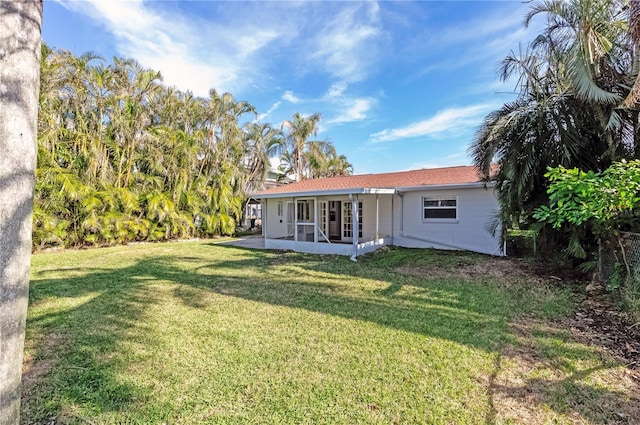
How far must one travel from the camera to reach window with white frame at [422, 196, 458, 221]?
11797mm

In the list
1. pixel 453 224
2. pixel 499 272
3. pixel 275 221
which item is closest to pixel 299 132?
pixel 275 221

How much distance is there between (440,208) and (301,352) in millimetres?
9796

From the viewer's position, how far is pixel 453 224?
11.8 metres

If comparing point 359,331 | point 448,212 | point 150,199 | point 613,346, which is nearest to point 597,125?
point 613,346

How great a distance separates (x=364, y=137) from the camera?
2405 cm

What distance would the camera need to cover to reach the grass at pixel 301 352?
8.98 ft

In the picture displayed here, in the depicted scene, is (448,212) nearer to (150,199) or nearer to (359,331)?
(359,331)

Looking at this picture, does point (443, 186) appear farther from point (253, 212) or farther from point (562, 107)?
point (253, 212)

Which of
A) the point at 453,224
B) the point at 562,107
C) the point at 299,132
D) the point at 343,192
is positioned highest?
the point at 299,132

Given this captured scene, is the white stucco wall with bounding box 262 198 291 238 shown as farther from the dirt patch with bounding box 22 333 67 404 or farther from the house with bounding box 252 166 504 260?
the dirt patch with bounding box 22 333 67 404

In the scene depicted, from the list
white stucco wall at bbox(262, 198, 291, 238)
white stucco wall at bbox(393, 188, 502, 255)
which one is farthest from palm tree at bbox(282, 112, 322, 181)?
white stucco wall at bbox(393, 188, 502, 255)

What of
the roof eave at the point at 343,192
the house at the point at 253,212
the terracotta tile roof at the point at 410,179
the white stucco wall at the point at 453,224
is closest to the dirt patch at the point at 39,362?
the roof eave at the point at 343,192

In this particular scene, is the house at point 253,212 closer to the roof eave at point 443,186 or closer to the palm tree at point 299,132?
the palm tree at point 299,132

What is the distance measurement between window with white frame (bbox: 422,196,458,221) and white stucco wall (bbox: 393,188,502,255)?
12 cm
